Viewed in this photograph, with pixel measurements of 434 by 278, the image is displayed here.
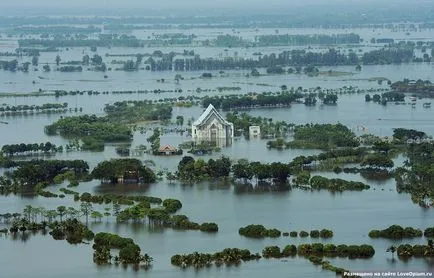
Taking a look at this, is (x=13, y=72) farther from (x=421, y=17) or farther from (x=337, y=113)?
(x=421, y=17)

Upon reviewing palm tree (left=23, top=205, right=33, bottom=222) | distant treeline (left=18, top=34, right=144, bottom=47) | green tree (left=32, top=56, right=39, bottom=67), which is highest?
distant treeline (left=18, top=34, right=144, bottom=47)

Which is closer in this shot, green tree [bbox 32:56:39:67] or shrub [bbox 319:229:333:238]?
shrub [bbox 319:229:333:238]

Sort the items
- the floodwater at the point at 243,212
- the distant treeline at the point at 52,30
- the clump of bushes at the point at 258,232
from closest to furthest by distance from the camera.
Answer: the floodwater at the point at 243,212
the clump of bushes at the point at 258,232
the distant treeline at the point at 52,30

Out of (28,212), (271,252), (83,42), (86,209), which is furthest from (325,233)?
(83,42)

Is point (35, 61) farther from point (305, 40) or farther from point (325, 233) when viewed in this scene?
point (325, 233)

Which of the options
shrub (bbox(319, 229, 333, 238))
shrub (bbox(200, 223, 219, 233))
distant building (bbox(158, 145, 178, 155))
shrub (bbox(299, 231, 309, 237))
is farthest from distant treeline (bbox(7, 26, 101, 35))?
shrub (bbox(319, 229, 333, 238))

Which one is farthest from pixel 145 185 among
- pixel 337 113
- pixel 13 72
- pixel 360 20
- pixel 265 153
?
pixel 360 20

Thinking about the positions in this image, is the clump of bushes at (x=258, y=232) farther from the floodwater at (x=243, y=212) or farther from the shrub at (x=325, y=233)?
the shrub at (x=325, y=233)

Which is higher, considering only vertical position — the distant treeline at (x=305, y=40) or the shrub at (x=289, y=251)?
the distant treeline at (x=305, y=40)

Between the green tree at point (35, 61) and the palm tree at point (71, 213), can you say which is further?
the green tree at point (35, 61)

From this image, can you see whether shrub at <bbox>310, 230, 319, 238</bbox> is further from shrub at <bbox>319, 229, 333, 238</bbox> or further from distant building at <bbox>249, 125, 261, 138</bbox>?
distant building at <bbox>249, 125, 261, 138</bbox>

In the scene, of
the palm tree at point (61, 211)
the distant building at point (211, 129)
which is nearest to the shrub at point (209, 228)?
the palm tree at point (61, 211)
